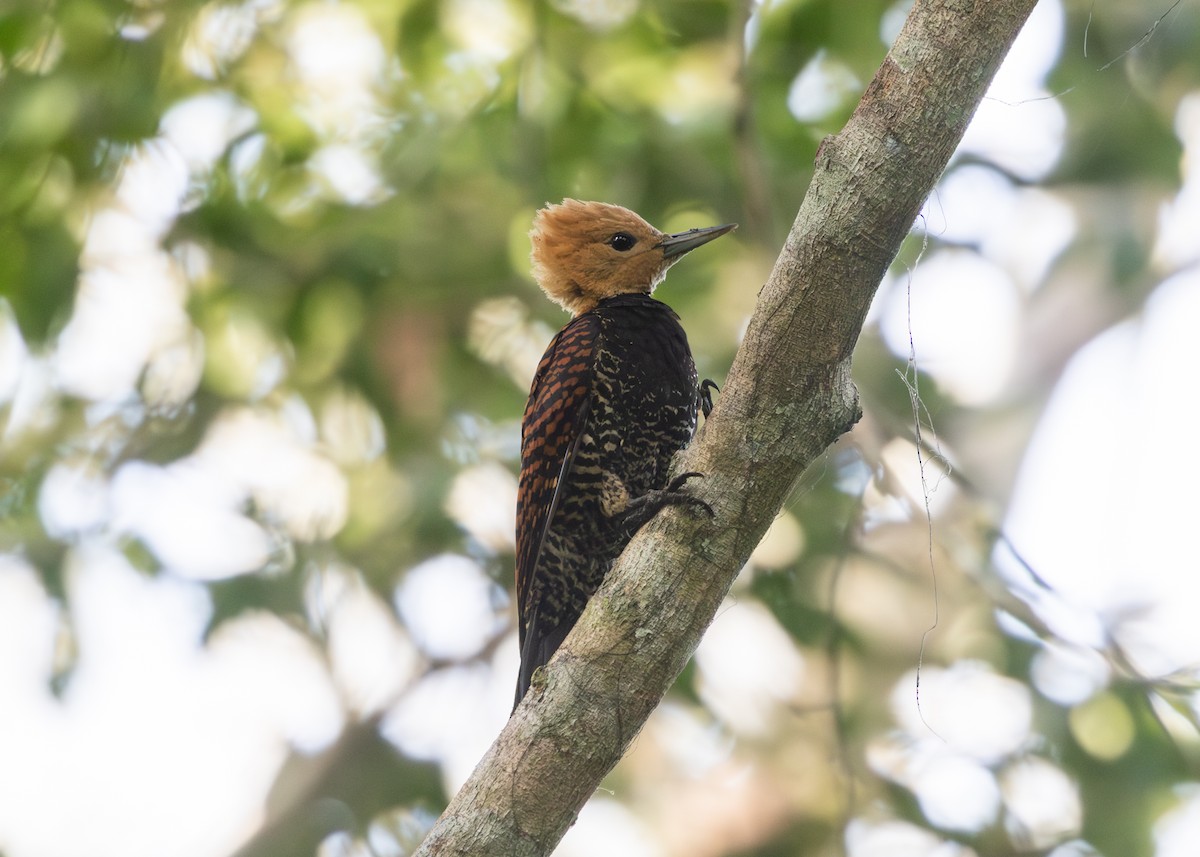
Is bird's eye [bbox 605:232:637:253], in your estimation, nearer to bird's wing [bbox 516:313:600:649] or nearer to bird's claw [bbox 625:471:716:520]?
bird's wing [bbox 516:313:600:649]

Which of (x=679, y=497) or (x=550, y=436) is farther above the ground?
(x=550, y=436)

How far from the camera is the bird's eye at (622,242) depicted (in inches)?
181

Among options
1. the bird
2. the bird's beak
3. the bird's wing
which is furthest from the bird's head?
the bird's wing

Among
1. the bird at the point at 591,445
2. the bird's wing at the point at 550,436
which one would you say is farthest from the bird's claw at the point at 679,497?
the bird's wing at the point at 550,436

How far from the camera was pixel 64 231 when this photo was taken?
18.9 feet

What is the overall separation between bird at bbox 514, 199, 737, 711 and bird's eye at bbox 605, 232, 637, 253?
379mm

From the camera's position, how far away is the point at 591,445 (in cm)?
392

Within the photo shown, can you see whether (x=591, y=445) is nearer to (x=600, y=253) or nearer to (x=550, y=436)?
(x=550, y=436)

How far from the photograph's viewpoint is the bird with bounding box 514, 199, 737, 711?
3.91 m

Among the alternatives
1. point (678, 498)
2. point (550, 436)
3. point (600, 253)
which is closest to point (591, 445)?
point (550, 436)

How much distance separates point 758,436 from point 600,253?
2.06 m

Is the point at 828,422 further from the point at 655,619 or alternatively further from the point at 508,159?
the point at 508,159

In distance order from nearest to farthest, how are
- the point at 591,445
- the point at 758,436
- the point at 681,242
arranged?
the point at 758,436, the point at 591,445, the point at 681,242

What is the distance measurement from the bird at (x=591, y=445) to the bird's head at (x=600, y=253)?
0.31 metres
